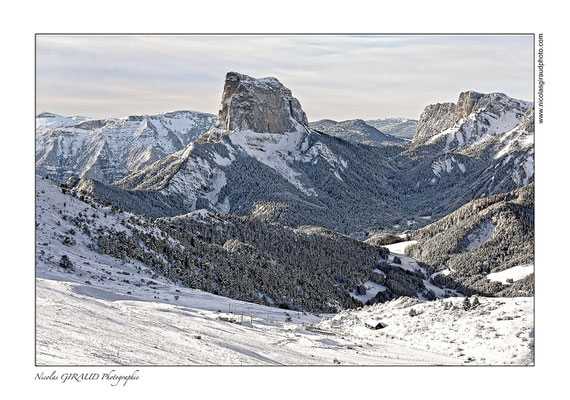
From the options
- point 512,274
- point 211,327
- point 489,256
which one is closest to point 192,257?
point 211,327

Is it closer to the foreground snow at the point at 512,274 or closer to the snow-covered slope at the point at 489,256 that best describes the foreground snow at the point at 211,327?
the snow-covered slope at the point at 489,256

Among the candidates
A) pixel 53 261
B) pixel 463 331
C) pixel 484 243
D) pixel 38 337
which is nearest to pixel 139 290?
pixel 53 261

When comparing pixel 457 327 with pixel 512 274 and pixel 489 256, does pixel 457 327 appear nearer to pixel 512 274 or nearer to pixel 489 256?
pixel 512 274

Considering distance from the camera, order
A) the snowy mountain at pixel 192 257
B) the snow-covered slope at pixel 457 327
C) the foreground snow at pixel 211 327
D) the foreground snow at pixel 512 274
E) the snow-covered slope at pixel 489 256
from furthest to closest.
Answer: the snow-covered slope at pixel 489 256 < the foreground snow at pixel 512 274 < the snowy mountain at pixel 192 257 < the snow-covered slope at pixel 457 327 < the foreground snow at pixel 211 327

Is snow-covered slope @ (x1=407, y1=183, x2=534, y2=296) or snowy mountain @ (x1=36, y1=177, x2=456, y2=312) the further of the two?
snow-covered slope @ (x1=407, y1=183, x2=534, y2=296)

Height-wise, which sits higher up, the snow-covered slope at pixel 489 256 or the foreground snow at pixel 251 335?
the foreground snow at pixel 251 335

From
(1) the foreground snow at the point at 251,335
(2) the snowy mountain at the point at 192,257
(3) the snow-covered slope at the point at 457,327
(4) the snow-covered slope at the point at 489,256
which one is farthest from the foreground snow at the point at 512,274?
(1) the foreground snow at the point at 251,335

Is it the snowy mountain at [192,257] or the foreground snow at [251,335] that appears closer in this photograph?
the foreground snow at [251,335]

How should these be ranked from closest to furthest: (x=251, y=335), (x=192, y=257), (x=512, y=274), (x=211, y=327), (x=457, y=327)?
(x=211, y=327) → (x=251, y=335) → (x=457, y=327) → (x=192, y=257) → (x=512, y=274)

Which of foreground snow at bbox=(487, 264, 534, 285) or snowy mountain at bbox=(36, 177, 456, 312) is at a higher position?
snowy mountain at bbox=(36, 177, 456, 312)

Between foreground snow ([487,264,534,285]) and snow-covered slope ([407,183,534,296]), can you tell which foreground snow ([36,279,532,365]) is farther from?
foreground snow ([487,264,534,285])

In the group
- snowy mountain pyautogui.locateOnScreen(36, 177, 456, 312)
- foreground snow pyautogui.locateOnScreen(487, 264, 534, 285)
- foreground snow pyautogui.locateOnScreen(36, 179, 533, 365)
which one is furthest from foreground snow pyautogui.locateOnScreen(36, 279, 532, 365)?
foreground snow pyautogui.locateOnScreen(487, 264, 534, 285)
